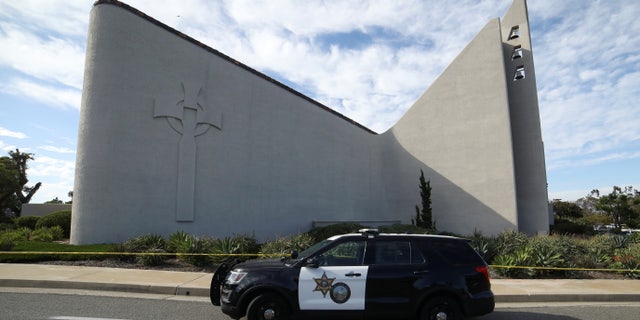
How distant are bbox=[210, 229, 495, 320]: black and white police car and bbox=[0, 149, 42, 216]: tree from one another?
113 ft

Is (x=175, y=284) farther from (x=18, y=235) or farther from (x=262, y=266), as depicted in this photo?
(x=18, y=235)

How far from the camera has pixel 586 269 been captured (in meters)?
11.3

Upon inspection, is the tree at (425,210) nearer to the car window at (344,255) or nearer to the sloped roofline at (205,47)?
the sloped roofline at (205,47)

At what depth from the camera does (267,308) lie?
589cm

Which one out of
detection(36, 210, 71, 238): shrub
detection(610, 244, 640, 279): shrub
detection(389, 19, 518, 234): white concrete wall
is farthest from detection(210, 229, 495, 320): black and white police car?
detection(36, 210, 71, 238): shrub

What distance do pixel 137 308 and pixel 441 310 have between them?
17.2 feet

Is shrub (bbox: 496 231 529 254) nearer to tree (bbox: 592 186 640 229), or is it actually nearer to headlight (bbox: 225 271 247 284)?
headlight (bbox: 225 271 247 284)

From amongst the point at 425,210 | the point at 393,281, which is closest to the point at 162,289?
the point at 393,281

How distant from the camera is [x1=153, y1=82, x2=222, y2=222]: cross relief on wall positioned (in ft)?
53.1

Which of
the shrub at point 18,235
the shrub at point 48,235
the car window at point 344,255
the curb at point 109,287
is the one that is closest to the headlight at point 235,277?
the car window at point 344,255

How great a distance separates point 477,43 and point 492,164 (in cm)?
702

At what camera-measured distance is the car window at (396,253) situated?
243 inches

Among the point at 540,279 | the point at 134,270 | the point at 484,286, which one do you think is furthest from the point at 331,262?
the point at 540,279

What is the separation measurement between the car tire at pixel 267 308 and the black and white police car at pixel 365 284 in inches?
0.5
